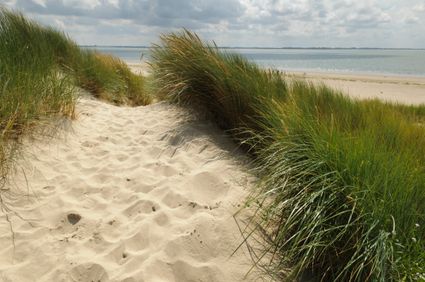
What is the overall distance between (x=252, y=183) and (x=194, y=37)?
265cm

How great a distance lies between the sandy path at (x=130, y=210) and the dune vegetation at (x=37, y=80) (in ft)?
1.07

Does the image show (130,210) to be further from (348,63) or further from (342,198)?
(348,63)

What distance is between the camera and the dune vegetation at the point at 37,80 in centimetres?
367

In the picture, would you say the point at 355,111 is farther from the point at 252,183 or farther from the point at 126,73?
the point at 126,73

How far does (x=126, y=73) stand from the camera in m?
9.34

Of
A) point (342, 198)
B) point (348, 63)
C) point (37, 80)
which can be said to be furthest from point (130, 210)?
point (348, 63)

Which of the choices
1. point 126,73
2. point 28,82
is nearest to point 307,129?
point 28,82

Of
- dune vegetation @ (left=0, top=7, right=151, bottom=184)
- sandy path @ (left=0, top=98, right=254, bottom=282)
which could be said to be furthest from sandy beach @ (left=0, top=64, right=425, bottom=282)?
dune vegetation @ (left=0, top=7, right=151, bottom=184)

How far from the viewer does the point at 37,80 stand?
4.49 m

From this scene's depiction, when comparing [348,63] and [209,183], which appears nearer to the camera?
Answer: [209,183]

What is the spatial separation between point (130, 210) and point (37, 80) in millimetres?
2473

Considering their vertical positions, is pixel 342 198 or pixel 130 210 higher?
pixel 342 198

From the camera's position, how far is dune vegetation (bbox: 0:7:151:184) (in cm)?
367

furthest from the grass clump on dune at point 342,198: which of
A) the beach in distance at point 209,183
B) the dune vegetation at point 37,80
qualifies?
the dune vegetation at point 37,80
